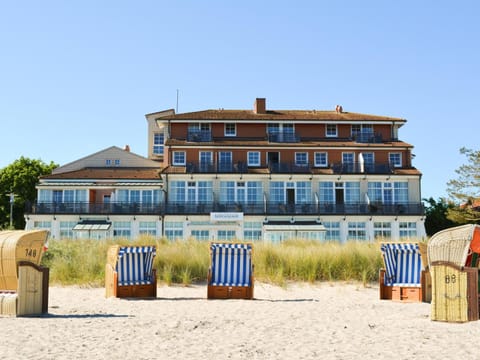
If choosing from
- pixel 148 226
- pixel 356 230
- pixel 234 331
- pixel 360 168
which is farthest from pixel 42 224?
pixel 234 331

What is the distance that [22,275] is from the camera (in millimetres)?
10055

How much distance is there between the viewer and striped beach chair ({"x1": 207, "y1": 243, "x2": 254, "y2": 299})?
13500 millimetres

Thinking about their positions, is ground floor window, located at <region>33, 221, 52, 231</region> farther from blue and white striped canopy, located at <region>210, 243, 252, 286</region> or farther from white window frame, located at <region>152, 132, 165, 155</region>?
blue and white striped canopy, located at <region>210, 243, 252, 286</region>

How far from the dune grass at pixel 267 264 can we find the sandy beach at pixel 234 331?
297 cm

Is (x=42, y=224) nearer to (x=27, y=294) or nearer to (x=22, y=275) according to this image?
(x=27, y=294)

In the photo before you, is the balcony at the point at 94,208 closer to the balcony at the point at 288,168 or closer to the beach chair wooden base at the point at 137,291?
the balcony at the point at 288,168

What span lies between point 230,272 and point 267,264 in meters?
3.34

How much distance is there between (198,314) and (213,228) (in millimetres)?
29919

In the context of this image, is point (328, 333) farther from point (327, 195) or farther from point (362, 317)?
point (327, 195)

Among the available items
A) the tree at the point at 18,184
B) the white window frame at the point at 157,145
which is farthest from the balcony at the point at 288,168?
the tree at the point at 18,184

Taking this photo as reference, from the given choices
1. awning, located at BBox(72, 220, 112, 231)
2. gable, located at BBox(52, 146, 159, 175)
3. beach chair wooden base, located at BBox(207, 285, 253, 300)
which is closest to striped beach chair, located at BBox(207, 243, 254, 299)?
beach chair wooden base, located at BBox(207, 285, 253, 300)

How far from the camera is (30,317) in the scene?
9945 mm

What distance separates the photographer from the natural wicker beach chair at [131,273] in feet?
44.5

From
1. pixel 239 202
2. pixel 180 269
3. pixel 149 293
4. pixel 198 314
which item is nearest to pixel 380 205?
pixel 239 202
